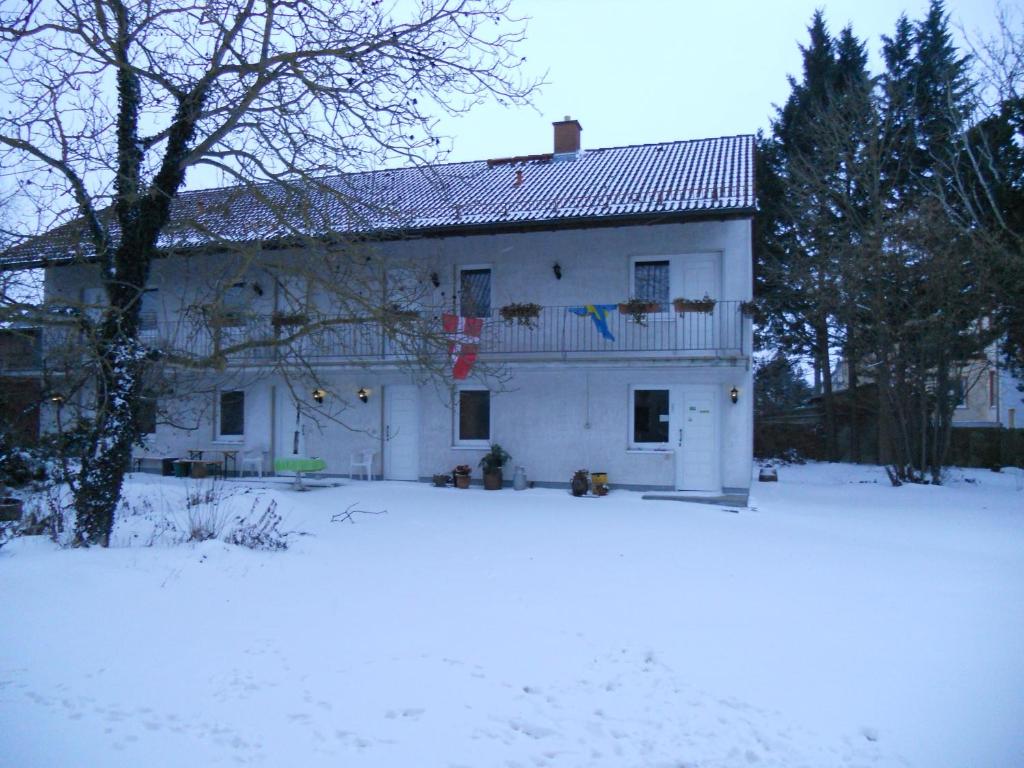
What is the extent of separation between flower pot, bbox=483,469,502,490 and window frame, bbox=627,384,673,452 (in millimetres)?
2719

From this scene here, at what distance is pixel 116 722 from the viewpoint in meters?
4.07

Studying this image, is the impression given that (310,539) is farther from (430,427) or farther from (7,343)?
(7,343)

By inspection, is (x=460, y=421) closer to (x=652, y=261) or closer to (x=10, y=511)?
(x=652, y=261)

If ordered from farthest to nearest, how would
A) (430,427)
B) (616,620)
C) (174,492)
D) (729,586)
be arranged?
(430,427)
(174,492)
(729,586)
(616,620)

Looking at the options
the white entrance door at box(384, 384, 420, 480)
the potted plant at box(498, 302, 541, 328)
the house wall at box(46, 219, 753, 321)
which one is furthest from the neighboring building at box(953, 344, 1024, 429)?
the white entrance door at box(384, 384, 420, 480)

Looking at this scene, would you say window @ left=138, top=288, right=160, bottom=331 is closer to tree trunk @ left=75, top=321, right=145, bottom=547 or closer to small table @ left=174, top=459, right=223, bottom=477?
small table @ left=174, top=459, right=223, bottom=477

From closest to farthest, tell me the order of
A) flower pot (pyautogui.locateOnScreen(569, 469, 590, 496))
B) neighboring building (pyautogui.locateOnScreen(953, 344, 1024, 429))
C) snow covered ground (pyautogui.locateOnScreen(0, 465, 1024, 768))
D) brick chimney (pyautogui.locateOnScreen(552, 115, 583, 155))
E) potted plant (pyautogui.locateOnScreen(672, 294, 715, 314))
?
snow covered ground (pyautogui.locateOnScreen(0, 465, 1024, 768)) → potted plant (pyautogui.locateOnScreen(672, 294, 715, 314)) → flower pot (pyautogui.locateOnScreen(569, 469, 590, 496)) → brick chimney (pyautogui.locateOnScreen(552, 115, 583, 155)) → neighboring building (pyautogui.locateOnScreen(953, 344, 1024, 429))

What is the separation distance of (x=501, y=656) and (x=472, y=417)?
38.8 feet

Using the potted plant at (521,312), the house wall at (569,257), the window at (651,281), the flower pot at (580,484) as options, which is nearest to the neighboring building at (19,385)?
the house wall at (569,257)

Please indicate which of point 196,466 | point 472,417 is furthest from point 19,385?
point 472,417

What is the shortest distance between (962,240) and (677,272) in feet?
24.0

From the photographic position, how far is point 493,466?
15.9 m

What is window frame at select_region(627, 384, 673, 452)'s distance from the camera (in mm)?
15637

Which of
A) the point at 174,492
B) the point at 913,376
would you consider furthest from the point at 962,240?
the point at 174,492
